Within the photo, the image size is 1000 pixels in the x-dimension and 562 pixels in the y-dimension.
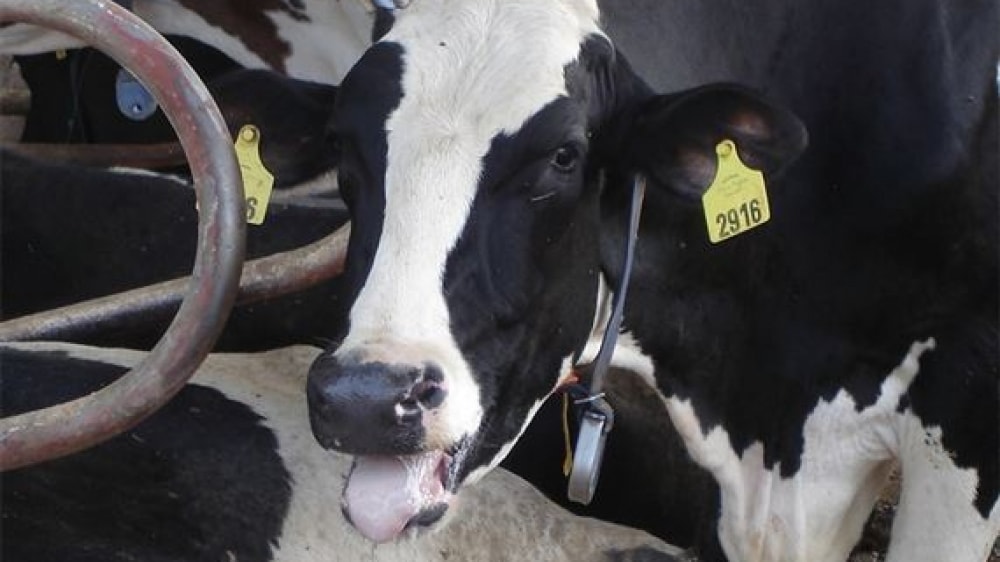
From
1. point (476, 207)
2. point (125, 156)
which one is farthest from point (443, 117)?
point (125, 156)

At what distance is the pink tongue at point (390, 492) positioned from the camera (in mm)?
2154

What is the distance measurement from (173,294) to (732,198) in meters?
0.95

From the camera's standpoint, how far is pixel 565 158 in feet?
7.59

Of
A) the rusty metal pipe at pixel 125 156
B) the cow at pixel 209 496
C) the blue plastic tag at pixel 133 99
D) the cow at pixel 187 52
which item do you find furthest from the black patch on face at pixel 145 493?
the blue plastic tag at pixel 133 99

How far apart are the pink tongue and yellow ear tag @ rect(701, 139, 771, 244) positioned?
65 centimetres

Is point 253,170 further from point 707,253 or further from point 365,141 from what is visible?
point 707,253

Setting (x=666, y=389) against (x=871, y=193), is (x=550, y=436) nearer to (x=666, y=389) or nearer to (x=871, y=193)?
(x=666, y=389)

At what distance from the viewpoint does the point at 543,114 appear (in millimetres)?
2287

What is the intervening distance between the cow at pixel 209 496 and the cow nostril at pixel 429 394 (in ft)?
2.08

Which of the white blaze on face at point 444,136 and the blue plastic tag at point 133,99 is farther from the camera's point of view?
the blue plastic tag at point 133,99

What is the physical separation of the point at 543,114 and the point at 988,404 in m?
1.08

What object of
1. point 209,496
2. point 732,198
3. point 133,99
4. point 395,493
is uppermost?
point 732,198

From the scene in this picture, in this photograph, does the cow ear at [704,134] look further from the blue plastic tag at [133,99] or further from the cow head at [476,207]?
the blue plastic tag at [133,99]

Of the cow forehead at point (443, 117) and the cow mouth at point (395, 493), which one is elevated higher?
the cow forehead at point (443, 117)
